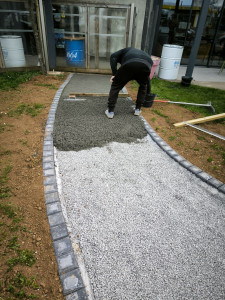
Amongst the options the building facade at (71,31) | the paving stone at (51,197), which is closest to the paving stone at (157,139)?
the paving stone at (51,197)

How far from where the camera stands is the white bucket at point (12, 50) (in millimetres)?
6721

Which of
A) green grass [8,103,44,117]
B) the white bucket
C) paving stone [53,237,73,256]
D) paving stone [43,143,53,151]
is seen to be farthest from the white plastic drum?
paving stone [53,237,73,256]

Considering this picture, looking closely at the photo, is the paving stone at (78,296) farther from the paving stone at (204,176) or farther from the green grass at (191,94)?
the green grass at (191,94)

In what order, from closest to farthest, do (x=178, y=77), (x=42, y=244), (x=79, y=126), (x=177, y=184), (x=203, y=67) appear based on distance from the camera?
(x=42, y=244), (x=177, y=184), (x=79, y=126), (x=178, y=77), (x=203, y=67)

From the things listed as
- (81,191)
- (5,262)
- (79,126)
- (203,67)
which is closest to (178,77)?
(203,67)

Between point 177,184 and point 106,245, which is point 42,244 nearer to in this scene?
point 106,245

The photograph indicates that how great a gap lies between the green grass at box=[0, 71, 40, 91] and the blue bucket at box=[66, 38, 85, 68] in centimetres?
144

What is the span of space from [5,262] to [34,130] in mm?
2434

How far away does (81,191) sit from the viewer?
2.45 meters

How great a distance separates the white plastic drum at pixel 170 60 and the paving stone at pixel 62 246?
23.8 feet

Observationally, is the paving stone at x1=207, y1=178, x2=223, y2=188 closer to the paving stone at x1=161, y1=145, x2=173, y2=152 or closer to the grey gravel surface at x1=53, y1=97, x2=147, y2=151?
the paving stone at x1=161, y1=145, x2=173, y2=152

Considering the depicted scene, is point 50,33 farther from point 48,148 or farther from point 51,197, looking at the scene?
point 51,197

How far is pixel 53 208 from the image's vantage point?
2.15 metres

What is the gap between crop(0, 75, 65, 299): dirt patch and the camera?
1.54m
